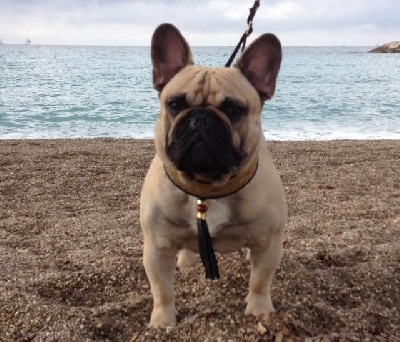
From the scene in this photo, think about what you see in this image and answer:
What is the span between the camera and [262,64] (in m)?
2.61

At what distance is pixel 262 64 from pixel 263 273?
0.95 m

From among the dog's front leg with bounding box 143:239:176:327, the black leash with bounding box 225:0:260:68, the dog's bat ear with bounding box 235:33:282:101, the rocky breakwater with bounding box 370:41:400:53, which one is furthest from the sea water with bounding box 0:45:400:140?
the rocky breakwater with bounding box 370:41:400:53

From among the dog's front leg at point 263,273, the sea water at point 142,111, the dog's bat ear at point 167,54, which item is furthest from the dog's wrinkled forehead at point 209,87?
the sea water at point 142,111

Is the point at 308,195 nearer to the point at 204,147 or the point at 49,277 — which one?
the point at 49,277

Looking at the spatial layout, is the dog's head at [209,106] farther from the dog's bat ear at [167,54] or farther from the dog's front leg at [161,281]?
the dog's front leg at [161,281]

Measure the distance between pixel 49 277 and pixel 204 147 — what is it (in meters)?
1.32

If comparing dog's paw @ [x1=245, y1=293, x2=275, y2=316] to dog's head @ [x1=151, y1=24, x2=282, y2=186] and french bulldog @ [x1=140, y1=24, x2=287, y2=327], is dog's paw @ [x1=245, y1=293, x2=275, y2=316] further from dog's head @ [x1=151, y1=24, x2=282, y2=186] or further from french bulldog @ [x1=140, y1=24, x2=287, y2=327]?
dog's head @ [x1=151, y1=24, x2=282, y2=186]

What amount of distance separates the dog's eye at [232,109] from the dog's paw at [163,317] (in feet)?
2.92

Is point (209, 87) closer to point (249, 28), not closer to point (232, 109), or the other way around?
point (232, 109)

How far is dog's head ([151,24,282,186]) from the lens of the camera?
87.0 inches

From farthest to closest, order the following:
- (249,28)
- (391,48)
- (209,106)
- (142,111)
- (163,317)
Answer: (391,48) → (142,111) → (249,28) → (163,317) → (209,106)

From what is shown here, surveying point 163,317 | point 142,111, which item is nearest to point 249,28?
point 163,317

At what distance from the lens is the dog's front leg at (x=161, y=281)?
2.49 metres

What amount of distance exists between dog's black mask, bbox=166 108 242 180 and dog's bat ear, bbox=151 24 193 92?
426mm
